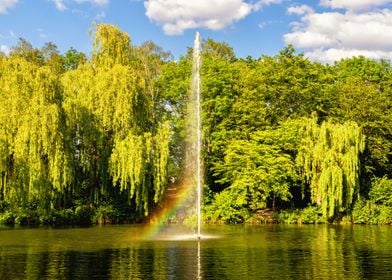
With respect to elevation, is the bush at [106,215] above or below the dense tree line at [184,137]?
below

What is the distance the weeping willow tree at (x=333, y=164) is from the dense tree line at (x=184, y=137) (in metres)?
0.09

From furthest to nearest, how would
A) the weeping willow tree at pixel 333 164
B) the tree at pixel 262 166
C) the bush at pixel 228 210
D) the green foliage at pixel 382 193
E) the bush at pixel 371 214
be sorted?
the green foliage at pixel 382 193 < the tree at pixel 262 166 < the bush at pixel 228 210 < the bush at pixel 371 214 < the weeping willow tree at pixel 333 164

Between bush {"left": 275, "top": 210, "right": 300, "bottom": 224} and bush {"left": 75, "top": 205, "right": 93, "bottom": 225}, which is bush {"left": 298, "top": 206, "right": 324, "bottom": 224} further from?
bush {"left": 75, "top": 205, "right": 93, "bottom": 225}

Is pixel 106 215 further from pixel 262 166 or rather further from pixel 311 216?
pixel 311 216

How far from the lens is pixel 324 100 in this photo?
51.7 metres

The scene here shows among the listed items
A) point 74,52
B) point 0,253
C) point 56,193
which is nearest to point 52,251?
point 0,253

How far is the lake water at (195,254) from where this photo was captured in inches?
755

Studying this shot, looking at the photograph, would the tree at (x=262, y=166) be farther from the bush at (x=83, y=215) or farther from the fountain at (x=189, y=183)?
the bush at (x=83, y=215)

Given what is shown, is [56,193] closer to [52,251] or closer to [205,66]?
[52,251]

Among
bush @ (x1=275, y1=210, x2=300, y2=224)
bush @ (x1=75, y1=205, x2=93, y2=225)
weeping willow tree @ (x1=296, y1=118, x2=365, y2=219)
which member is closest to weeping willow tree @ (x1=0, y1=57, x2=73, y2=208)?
bush @ (x1=75, y1=205, x2=93, y2=225)

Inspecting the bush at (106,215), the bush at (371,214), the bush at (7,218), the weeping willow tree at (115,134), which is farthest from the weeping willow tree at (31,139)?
the bush at (371,214)

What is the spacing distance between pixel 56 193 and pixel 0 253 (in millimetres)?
13385

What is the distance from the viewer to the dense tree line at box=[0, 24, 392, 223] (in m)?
37.4

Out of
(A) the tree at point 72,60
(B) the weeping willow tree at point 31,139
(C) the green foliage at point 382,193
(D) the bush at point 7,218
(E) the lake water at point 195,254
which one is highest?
(A) the tree at point 72,60
